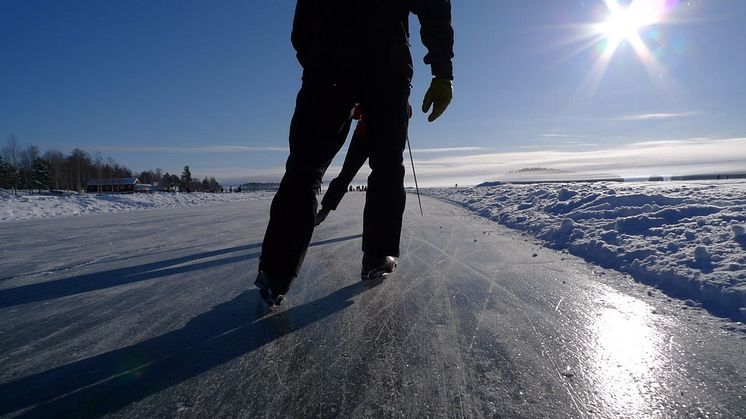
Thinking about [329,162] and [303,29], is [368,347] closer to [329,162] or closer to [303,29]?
[329,162]

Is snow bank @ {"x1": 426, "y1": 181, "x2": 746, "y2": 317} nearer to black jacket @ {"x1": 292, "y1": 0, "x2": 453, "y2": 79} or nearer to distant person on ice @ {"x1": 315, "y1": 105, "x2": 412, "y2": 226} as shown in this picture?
black jacket @ {"x1": 292, "y1": 0, "x2": 453, "y2": 79}

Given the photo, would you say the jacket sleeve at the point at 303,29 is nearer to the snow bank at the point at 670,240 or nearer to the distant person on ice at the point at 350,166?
the distant person on ice at the point at 350,166

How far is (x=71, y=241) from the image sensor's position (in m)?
4.05

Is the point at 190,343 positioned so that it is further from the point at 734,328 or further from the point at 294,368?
the point at 734,328

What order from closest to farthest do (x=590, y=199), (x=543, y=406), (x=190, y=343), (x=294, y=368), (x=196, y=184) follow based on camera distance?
(x=543, y=406) → (x=294, y=368) → (x=190, y=343) → (x=590, y=199) → (x=196, y=184)

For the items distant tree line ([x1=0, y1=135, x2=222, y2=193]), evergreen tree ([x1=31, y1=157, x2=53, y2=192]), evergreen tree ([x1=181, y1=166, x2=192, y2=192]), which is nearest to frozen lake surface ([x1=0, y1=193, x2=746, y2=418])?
distant tree line ([x1=0, y1=135, x2=222, y2=193])

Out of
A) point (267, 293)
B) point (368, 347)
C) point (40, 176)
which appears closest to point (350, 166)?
point (267, 293)

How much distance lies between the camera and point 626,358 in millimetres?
1167

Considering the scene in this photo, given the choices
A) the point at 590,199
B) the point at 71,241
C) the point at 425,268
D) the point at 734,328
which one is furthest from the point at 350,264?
the point at 590,199

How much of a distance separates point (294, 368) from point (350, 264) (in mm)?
1432

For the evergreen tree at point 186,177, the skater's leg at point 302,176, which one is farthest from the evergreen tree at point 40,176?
the skater's leg at point 302,176

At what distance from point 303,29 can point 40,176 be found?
9200 cm

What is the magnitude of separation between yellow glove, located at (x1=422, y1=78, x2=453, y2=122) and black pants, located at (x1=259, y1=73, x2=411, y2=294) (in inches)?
4.8

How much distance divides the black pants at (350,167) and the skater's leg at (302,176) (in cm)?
92
